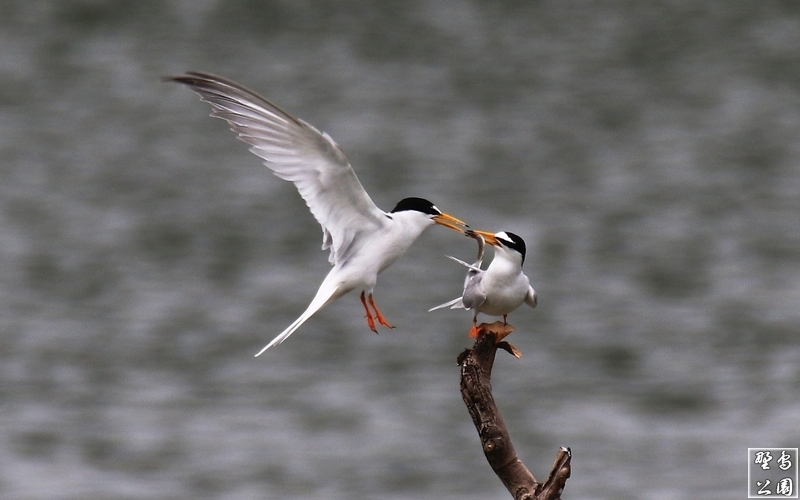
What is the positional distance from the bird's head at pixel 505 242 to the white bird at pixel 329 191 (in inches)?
4.7

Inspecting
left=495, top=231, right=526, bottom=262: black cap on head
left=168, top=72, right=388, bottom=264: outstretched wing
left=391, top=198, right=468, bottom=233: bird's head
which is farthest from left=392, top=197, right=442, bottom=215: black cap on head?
left=495, top=231, right=526, bottom=262: black cap on head

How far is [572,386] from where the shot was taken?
1944 cm

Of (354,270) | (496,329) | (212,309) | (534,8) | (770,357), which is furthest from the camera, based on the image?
(534,8)

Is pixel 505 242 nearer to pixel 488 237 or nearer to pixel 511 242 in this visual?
pixel 511 242

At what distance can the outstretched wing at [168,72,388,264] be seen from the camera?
274 inches

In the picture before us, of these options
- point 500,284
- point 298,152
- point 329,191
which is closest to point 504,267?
point 500,284

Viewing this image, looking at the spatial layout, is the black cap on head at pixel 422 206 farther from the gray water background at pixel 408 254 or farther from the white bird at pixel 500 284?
the gray water background at pixel 408 254

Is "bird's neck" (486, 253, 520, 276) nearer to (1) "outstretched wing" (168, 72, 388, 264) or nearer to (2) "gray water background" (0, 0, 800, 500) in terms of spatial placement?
(1) "outstretched wing" (168, 72, 388, 264)

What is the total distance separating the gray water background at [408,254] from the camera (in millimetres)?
18500

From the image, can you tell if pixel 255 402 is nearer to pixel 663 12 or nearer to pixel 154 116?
pixel 154 116

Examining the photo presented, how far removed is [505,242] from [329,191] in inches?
40.4

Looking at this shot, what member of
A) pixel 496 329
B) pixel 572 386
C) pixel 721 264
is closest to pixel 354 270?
pixel 496 329

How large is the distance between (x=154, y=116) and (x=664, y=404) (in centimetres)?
1058

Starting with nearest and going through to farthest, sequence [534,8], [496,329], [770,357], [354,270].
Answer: [496,329]
[354,270]
[770,357]
[534,8]
